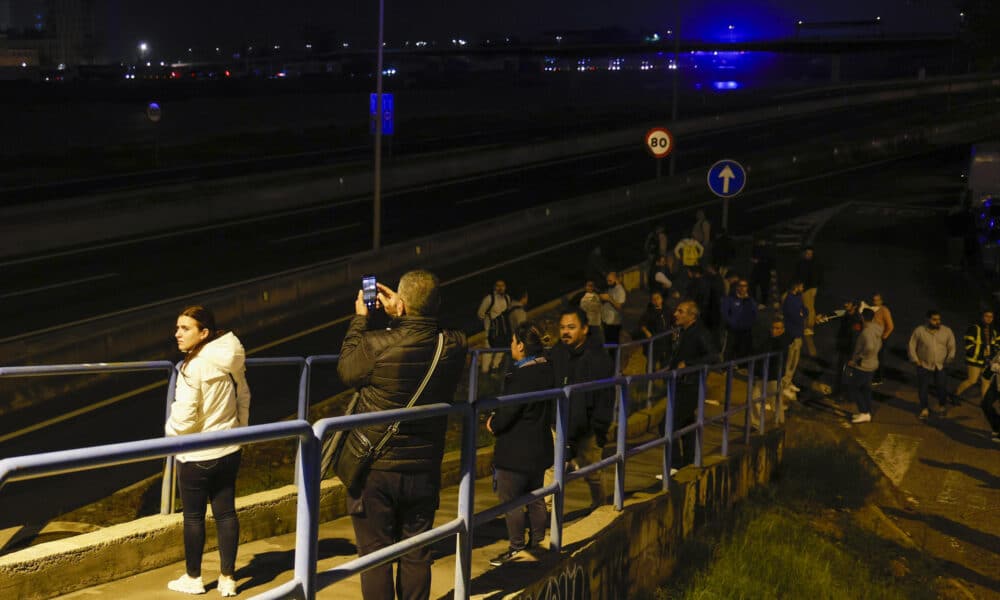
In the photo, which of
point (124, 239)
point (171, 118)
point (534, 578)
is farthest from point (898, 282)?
point (171, 118)

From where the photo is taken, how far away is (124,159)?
45.8m

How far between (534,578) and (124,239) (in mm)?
25255

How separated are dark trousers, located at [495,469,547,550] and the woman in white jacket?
5.18 ft

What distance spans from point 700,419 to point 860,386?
7912 millimetres

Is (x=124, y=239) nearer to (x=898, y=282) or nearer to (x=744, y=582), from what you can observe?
(x=898, y=282)

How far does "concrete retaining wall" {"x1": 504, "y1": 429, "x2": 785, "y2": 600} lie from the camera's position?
645 cm

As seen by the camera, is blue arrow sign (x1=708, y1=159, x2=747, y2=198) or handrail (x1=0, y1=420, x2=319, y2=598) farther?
blue arrow sign (x1=708, y1=159, x2=747, y2=198)

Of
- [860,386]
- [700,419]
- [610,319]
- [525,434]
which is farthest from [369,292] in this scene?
[860,386]

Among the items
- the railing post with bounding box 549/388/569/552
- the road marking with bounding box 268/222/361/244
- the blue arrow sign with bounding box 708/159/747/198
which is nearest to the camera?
the railing post with bounding box 549/388/569/552

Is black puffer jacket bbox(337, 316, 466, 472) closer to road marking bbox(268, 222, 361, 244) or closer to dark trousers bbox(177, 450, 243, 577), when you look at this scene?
dark trousers bbox(177, 450, 243, 577)

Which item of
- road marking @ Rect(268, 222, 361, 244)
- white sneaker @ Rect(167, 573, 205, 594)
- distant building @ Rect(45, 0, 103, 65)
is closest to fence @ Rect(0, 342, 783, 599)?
white sneaker @ Rect(167, 573, 205, 594)

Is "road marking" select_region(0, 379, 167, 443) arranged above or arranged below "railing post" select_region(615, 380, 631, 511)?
below

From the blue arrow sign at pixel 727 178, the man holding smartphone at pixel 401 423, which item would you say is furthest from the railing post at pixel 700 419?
the blue arrow sign at pixel 727 178

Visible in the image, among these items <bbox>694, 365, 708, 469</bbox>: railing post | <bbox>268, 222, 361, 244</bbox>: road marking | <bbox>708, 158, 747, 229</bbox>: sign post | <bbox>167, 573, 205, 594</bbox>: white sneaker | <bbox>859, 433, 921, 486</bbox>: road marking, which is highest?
<bbox>708, 158, 747, 229</bbox>: sign post
